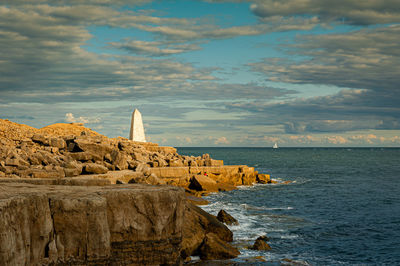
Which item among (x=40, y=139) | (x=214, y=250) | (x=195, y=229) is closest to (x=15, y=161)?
(x=195, y=229)

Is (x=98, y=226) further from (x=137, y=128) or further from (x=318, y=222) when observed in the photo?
(x=137, y=128)

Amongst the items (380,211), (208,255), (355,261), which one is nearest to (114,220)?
(208,255)

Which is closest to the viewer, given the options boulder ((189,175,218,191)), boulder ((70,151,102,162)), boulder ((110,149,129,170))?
boulder ((110,149,129,170))

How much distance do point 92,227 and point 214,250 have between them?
25.2 feet

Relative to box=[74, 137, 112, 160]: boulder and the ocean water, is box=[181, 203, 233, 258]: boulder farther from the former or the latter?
box=[74, 137, 112, 160]: boulder

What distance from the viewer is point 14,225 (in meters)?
7.68

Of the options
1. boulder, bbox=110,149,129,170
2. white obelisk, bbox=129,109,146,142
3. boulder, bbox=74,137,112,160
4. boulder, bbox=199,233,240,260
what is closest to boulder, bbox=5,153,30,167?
boulder, bbox=110,149,129,170

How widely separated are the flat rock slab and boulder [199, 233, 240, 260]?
4801 mm

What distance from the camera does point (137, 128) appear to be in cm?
8581

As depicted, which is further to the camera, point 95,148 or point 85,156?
point 95,148

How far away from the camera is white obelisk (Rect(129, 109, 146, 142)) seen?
279 ft

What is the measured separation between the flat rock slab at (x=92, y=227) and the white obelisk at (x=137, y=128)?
74426mm

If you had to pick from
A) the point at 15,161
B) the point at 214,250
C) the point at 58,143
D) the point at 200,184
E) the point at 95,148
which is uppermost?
the point at 58,143

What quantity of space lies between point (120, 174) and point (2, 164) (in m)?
7.43
